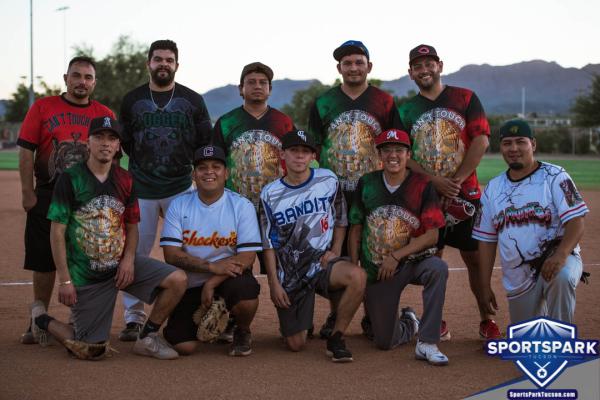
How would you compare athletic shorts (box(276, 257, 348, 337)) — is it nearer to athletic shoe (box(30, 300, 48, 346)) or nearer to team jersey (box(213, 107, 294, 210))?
team jersey (box(213, 107, 294, 210))

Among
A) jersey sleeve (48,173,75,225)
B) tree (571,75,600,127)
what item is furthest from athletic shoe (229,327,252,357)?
tree (571,75,600,127)

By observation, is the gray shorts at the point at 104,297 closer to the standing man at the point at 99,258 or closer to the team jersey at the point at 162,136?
the standing man at the point at 99,258

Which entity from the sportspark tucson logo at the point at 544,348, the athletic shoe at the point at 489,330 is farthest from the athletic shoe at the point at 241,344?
the athletic shoe at the point at 489,330

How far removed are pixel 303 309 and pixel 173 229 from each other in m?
1.29

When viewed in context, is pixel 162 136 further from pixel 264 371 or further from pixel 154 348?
pixel 264 371

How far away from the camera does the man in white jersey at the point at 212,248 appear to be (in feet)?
19.5

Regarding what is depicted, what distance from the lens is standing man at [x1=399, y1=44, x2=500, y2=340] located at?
6.38m

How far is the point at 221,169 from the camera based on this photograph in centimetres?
609

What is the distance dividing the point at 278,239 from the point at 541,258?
2153mm

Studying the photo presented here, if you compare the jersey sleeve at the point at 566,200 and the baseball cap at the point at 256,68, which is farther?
the baseball cap at the point at 256,68

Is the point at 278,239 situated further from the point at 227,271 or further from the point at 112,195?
the point at 112,195

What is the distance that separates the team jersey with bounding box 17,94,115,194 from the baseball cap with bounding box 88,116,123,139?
52 centimetres

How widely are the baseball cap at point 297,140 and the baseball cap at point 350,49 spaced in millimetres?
884

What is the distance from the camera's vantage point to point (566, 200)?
18.1 ft
